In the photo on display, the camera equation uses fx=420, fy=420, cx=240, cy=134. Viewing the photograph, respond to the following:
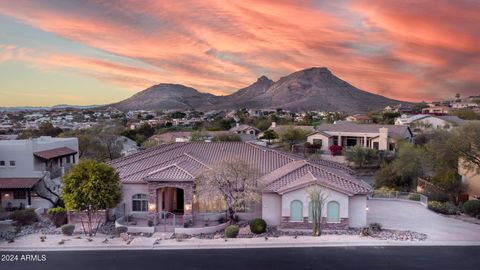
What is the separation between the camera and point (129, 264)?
67.2 feet

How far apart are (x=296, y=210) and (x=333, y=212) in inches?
91.8

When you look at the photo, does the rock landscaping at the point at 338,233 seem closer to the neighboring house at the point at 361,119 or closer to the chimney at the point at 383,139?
the chimney at the point at 383,139

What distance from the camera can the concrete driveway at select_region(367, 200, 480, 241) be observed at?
82.6ft

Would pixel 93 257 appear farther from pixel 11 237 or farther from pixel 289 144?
pixel 289 144

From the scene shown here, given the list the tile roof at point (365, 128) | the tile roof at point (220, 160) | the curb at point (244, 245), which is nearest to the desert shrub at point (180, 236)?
the curb at point (244, 245)

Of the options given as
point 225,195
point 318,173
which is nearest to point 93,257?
point 225,195

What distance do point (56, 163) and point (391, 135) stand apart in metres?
51.5

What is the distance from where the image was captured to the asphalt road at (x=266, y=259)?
66.1 feet

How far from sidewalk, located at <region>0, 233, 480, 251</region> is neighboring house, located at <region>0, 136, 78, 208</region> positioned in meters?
12.4

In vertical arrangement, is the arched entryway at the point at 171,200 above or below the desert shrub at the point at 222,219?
above

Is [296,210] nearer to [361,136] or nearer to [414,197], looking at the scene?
[414,197]

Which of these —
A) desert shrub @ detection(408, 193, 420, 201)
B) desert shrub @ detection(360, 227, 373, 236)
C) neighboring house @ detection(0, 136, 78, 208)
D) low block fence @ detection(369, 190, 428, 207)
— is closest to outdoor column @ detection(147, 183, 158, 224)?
desert shrub @ detection(360, 227, 373, 236)

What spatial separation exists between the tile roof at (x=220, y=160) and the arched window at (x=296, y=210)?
3.98 ft

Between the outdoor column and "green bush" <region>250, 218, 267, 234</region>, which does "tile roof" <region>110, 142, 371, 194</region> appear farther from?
"green bush" <region>250, 218, 267, 234</region>
